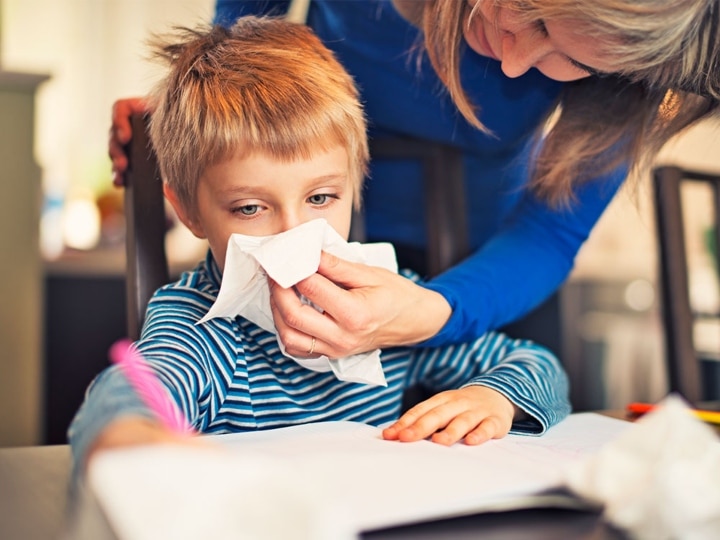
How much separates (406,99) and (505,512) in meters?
0.39

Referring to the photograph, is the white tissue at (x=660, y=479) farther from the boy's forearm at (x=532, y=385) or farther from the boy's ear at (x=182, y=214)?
A: the boy's ear at (x=182, y=214)

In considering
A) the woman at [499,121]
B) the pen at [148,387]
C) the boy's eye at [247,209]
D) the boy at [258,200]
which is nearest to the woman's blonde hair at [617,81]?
the woman at [499,121]

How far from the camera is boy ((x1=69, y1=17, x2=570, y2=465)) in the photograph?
0.51 m

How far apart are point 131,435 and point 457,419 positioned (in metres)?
0.22

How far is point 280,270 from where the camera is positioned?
49cm

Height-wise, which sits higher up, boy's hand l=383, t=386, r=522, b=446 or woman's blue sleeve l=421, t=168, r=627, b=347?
woman's blue sleeve l=421, t=168, r=627, b=347

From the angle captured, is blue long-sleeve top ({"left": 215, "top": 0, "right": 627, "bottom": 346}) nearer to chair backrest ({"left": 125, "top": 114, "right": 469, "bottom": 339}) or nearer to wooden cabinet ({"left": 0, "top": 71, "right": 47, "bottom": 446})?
chair backrest ({"left": 125, "top": 114, "right": 469, "bottom": 339})

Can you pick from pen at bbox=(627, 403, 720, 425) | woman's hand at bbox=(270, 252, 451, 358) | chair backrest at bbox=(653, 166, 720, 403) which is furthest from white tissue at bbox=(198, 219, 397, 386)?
chair backrest at bbox=(653, 166, 720, 403)

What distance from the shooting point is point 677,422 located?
1.21 ft

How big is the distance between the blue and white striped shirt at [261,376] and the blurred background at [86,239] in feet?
0.39

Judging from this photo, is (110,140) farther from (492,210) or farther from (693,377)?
(693,377)

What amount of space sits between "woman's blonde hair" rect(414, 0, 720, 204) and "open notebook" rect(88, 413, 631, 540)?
0.26m

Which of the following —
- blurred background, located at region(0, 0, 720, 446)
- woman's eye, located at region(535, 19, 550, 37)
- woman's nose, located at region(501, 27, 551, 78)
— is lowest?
blurred background, located at region(0, 0, 720, 446)

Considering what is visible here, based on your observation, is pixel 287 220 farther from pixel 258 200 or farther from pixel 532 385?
pixel 532 385
